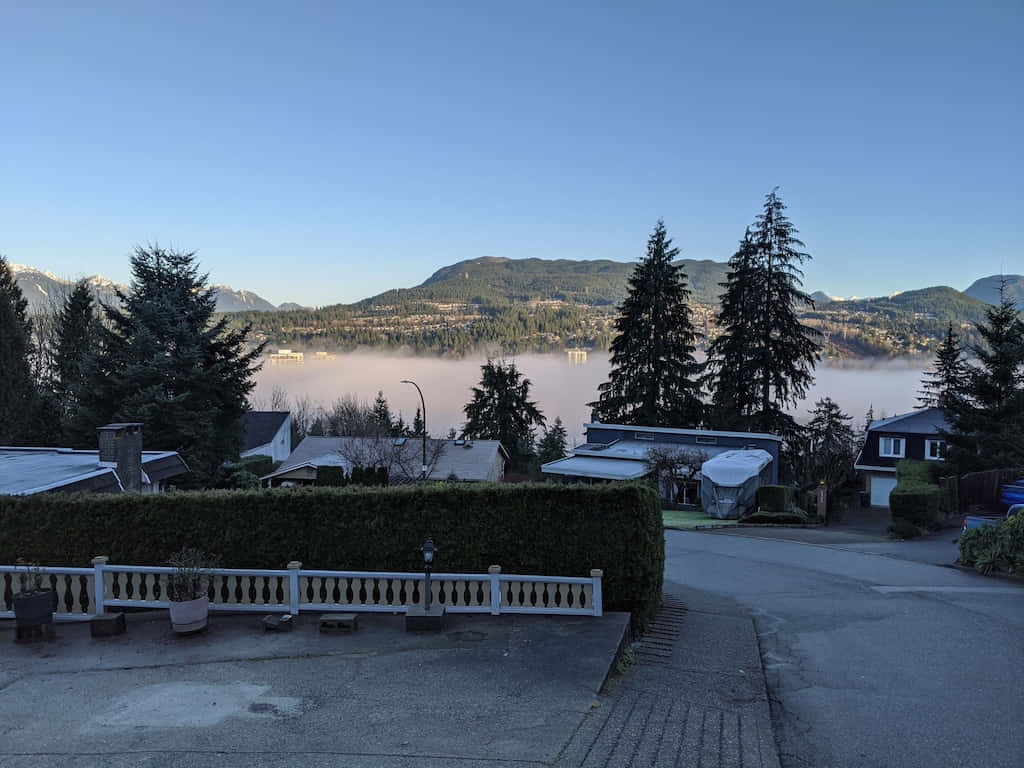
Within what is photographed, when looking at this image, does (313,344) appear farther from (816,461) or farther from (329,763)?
(329,763)

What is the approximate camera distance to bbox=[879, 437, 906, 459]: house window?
43.1m

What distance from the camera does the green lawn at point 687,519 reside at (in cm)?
3059

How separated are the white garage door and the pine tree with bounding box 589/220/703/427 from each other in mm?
12069

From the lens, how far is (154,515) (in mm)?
11609

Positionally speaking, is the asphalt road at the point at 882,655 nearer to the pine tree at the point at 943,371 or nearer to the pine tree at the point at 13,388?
the pine tree at the point at 13,388

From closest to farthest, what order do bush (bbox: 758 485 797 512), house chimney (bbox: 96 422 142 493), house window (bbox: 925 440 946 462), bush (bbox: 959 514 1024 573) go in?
bush (bbox: 959 514 1024 573) < house chimney (bbox: 96 422 142 493) < bush (bbox: 758 485 797 512) < house window (bbox: 925 440 946 462)

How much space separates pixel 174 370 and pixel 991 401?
134 feet

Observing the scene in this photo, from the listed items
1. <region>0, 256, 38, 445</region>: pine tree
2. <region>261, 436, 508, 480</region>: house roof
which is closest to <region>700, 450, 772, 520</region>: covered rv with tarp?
<region>261, 436, 508, 480</region>: house roof

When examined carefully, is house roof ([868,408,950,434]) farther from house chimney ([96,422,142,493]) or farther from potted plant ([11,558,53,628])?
potted plant ([11,558,53,628])

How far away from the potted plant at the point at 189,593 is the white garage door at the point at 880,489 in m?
42.4

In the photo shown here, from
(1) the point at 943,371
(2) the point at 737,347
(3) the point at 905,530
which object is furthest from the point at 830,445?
(3) the point at 905,530

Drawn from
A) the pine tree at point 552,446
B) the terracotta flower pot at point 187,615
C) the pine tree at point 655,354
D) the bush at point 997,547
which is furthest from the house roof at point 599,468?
the terracotta flower pot at point 187,615

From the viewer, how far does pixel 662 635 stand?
1109 cm

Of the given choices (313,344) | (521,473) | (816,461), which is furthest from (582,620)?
(313,344)
